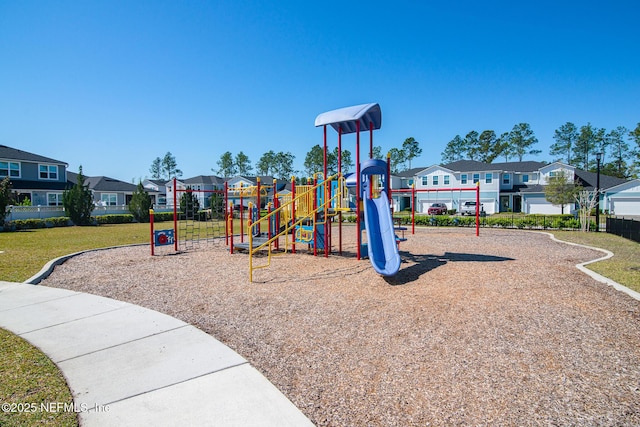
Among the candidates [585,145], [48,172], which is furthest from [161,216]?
[585,145]

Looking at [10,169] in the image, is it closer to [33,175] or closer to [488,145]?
[33,175]

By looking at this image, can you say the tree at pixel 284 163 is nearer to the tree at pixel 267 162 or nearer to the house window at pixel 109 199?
the tree at pixel 267 162

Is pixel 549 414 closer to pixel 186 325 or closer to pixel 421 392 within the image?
pixel 421 392

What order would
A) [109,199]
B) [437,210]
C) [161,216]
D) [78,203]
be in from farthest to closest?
[437,210], [109,199], [161,216], [78,203]

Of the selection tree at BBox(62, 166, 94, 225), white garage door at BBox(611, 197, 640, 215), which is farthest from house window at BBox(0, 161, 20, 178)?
white garage door at BBox(611, 197, 640, 215)

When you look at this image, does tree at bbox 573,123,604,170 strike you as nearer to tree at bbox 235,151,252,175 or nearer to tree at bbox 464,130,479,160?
tree at bbox 464,130,479,160

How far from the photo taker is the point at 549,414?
3.25 metres

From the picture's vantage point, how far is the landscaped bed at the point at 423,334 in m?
3.44

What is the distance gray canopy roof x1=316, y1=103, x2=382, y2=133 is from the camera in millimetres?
10719

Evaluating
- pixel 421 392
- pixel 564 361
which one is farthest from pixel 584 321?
pixel 421 392

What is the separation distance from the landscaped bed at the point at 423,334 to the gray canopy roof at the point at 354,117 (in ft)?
14.3

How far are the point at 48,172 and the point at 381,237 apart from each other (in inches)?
1467

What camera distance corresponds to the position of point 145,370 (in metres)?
4.10

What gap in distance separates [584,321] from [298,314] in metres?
4.40
